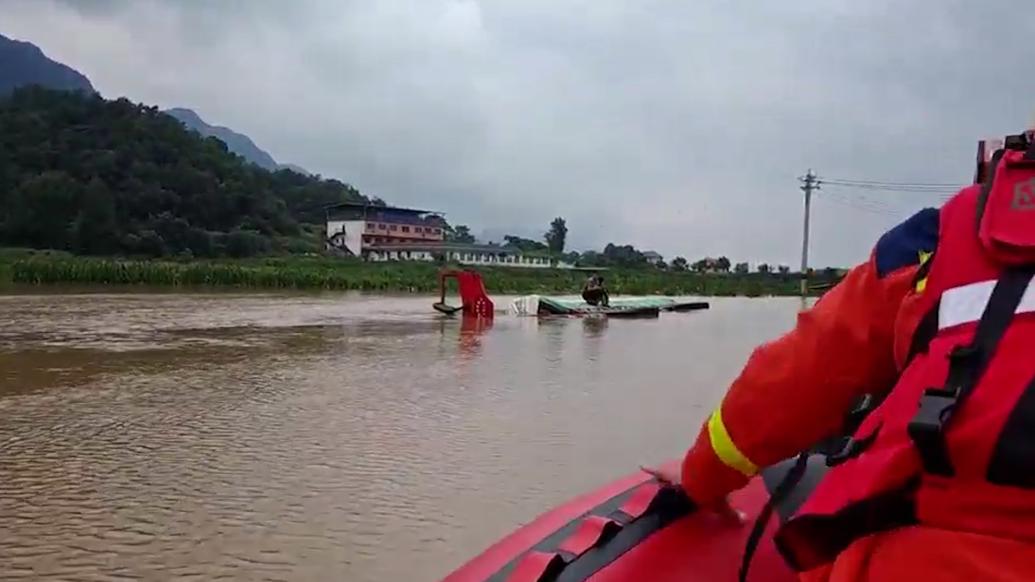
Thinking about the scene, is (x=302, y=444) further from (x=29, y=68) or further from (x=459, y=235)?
(x=29, y=68)

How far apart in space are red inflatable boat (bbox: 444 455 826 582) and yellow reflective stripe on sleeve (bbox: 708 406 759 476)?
292 mm

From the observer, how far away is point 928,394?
1.03 m

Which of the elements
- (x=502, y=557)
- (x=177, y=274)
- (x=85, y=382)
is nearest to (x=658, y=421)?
(x=85, y=382)

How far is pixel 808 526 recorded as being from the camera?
3.79 ft

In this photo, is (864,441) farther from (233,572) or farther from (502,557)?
(233,572)

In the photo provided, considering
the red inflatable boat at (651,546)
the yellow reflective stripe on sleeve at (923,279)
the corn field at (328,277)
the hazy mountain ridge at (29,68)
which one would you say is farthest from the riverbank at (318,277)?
the hazy mountain ridge at (29,68)

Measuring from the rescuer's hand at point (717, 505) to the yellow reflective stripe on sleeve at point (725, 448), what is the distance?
327 mm

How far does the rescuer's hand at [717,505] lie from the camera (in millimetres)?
1792

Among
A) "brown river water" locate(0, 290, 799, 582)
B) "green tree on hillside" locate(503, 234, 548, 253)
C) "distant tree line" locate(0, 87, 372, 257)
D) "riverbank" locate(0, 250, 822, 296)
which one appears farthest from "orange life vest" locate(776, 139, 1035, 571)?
"green tree on hillside" locate(503, 234, 548, 253)

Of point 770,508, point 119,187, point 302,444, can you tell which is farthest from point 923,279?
point 119,187

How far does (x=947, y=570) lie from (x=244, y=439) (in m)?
5.44

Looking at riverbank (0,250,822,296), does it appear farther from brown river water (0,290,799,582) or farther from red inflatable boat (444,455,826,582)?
red inflatable boat (444,455,826,582)

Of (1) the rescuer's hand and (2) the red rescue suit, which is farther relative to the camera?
(1) the rescuer's hand

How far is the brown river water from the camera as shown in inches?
150
